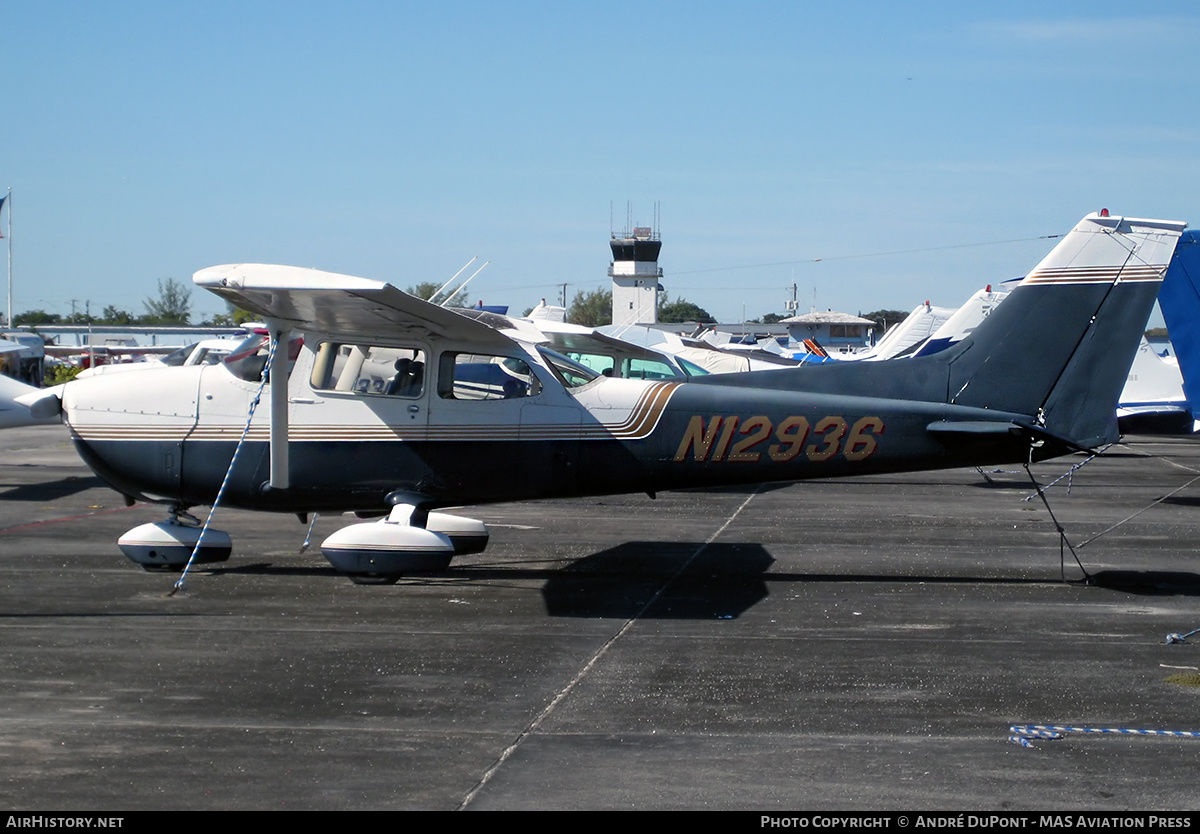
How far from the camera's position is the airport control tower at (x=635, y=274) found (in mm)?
97812

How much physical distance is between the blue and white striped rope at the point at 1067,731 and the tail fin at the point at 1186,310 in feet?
16.0

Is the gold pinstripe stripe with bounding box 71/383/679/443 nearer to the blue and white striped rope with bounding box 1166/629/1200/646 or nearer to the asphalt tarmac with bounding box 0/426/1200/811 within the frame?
the asphalt tarmac with bounding box 0/426/1200/811

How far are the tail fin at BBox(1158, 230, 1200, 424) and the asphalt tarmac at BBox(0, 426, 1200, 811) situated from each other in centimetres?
188

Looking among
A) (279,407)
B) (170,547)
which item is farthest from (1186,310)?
(170,547)

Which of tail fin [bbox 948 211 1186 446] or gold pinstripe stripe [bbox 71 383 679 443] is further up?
tail fin [bbox 948 211 1186 446]

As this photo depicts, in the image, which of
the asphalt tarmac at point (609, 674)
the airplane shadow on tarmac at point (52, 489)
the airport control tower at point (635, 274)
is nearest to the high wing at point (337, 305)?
the asphalt tarmac at point (609, 674)

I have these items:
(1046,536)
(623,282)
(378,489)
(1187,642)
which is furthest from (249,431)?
(623,282)

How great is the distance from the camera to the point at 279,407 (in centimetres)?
961

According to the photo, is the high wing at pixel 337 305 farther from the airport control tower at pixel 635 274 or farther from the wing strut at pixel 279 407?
the airport control tower at pixel 635 274

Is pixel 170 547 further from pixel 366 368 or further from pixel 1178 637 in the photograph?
pixel 1178 637

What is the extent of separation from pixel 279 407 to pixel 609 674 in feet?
12.9

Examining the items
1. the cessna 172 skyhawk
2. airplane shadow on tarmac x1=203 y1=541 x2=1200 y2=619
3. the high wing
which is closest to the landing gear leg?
the cessna 172 skyhawk

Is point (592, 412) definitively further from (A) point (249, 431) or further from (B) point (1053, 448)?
(B) point (1053, 448)

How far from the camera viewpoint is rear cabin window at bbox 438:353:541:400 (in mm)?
9977
